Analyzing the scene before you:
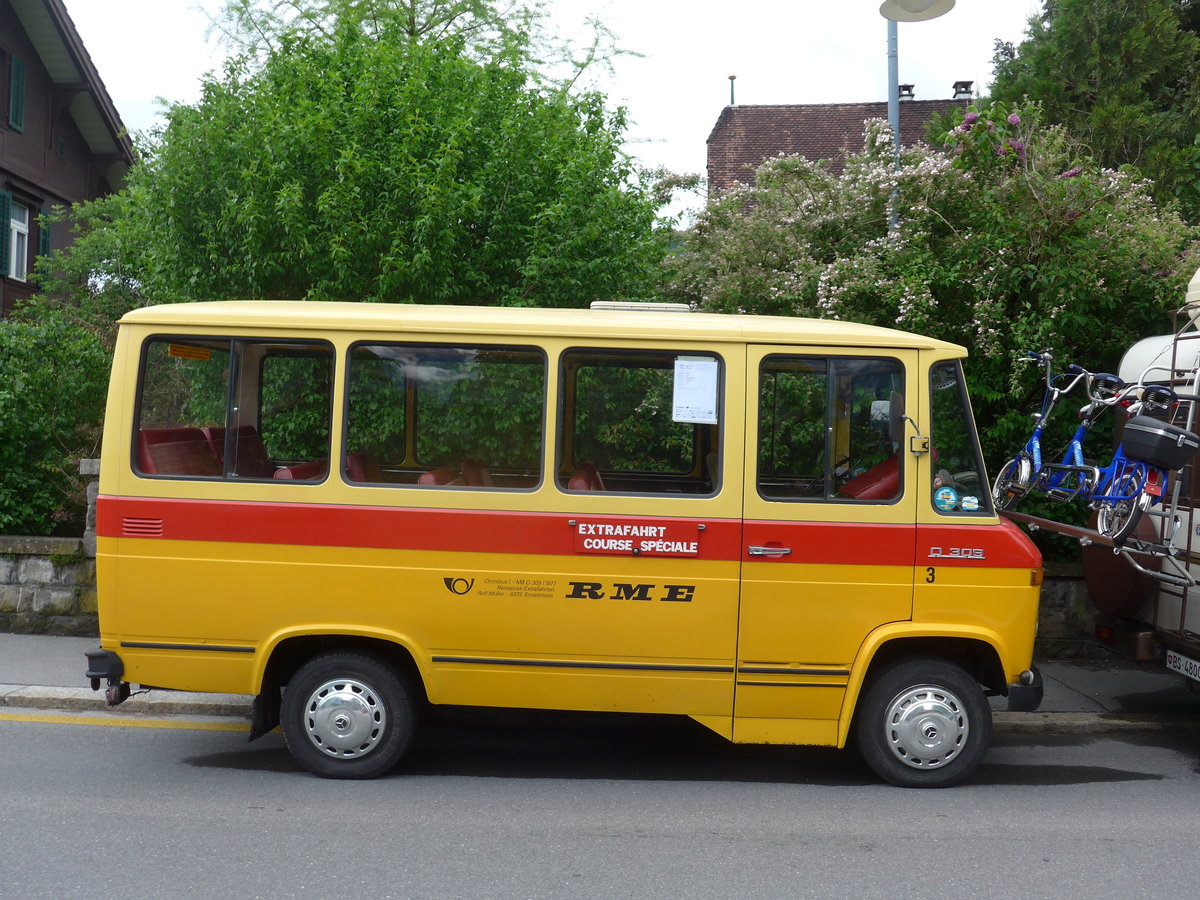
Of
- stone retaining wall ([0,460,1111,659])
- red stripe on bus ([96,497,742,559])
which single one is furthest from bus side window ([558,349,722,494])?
stone retaining wall ([0,460,1111,659])

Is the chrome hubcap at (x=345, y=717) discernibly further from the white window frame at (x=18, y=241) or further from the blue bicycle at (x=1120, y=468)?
the white window frame at (x=18, y=241)

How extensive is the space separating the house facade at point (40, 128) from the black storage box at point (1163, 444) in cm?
1962

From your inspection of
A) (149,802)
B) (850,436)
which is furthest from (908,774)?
(149,802)

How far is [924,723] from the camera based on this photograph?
5531mm

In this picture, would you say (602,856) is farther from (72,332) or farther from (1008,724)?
(72,332)

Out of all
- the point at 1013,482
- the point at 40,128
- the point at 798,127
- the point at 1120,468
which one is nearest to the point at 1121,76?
the point at 1013,482

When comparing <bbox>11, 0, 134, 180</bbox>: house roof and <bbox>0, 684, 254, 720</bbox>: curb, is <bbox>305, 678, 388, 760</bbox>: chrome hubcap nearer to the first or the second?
<bbox>0, 684, 254, 720</bbox>: curb

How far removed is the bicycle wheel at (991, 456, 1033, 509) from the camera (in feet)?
21.2

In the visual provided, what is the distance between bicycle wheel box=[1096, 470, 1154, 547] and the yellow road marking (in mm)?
5248

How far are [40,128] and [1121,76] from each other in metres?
20.6

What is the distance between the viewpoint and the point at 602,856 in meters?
4.63

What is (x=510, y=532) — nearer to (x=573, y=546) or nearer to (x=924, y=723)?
(x=573, y=546)

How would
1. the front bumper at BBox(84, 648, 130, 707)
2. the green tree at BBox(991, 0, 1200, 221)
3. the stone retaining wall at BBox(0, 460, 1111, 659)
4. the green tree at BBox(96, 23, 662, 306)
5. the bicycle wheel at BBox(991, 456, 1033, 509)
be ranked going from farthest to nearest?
the green tree at BBox(991, 0, 1200, 221) < the stone retaining wall at BBox(0, 460, 1111, 659) < the green tree at BBox(96, 23, 662, 306) < the bicycle wheel at BBox(991, 456, 1033, 509) < the front bumper at BBox(84, 648, 130, 707)

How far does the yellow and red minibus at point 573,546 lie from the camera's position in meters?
5.40
